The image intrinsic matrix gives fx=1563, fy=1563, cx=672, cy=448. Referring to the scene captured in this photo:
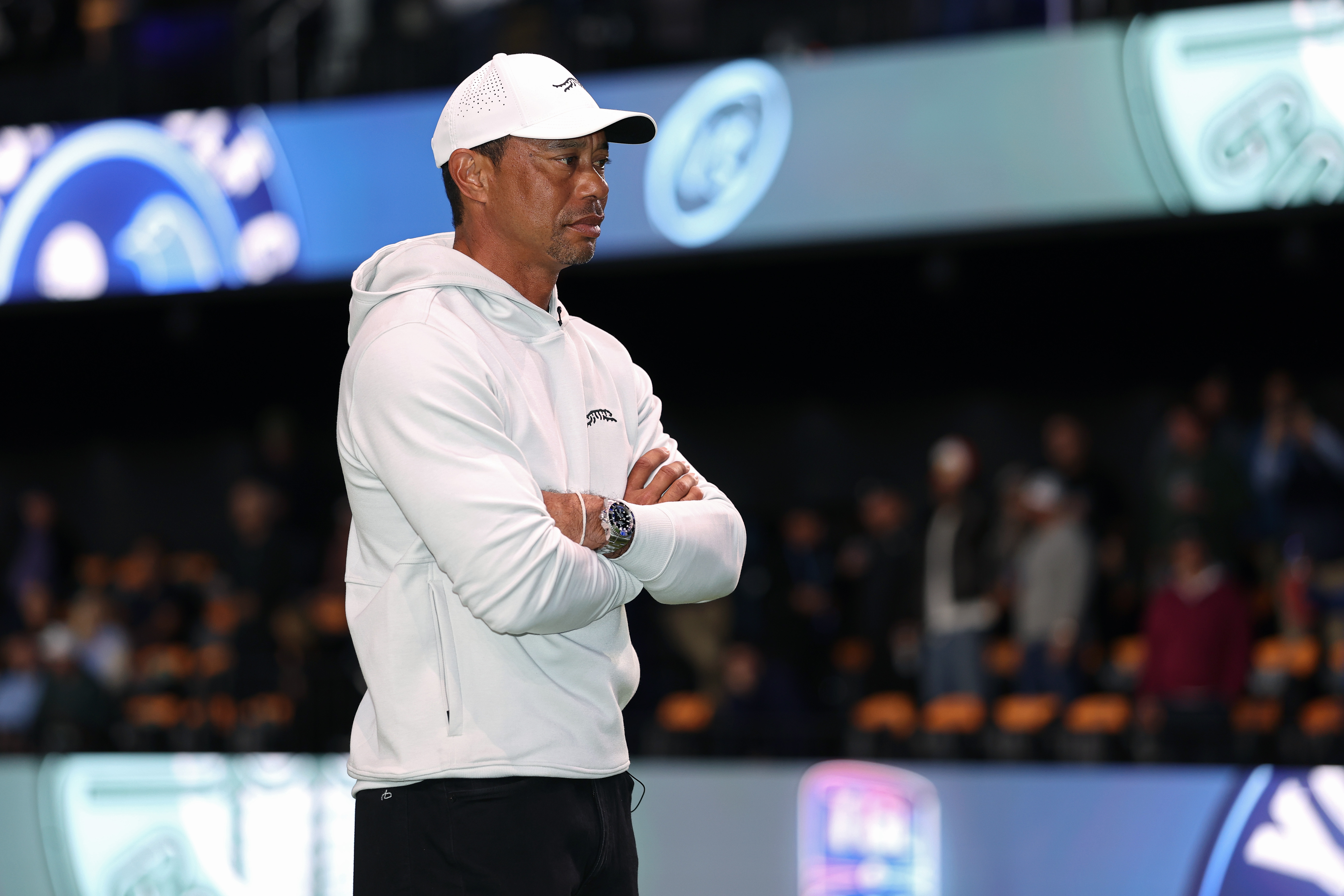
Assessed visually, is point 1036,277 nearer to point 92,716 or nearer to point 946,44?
point 946,44

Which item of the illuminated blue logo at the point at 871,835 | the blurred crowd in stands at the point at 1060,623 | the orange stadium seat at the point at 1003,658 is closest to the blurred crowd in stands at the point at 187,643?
the blurred crowd in stands at the point at 1060,623

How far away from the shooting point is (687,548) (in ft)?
7.32

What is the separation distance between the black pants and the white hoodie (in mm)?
30

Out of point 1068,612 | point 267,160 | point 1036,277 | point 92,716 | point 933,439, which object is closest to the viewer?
point 1068,612

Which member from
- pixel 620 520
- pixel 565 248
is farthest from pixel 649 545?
pixel 565 248

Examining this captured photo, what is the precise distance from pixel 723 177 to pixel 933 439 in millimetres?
3734

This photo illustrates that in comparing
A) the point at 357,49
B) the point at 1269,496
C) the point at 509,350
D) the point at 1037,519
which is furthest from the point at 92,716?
the point at 509,350

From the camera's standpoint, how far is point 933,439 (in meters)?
11.7

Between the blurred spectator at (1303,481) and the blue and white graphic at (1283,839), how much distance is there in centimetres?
257

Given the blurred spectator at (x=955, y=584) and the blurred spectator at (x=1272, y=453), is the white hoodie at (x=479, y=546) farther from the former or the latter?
the blurred spectator at (x=1272, y=453)

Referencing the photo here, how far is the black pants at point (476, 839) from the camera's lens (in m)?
2.04

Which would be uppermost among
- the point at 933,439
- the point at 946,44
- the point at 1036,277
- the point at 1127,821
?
the point at 946,44

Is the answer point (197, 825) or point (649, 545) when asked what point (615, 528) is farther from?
point (197, 825)

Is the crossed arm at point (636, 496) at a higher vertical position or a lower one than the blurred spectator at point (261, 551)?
lower
